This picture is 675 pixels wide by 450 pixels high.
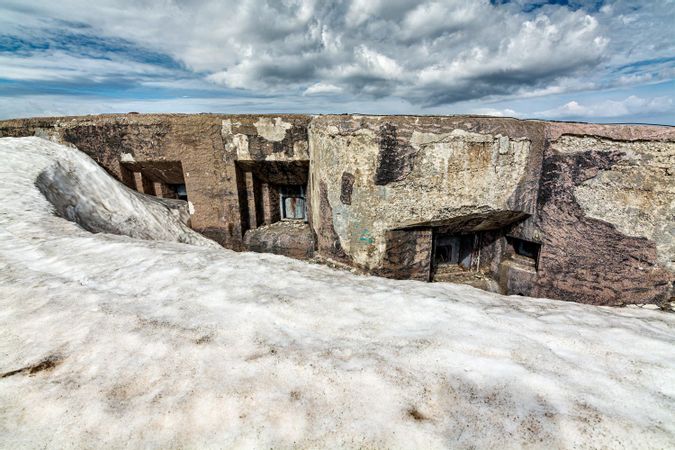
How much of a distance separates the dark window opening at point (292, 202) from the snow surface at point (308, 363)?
436 cm

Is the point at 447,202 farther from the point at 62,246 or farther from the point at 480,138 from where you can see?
the point at 62,246

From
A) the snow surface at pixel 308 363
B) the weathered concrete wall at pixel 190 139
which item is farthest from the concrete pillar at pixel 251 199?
the snow surface at pixel 308 363

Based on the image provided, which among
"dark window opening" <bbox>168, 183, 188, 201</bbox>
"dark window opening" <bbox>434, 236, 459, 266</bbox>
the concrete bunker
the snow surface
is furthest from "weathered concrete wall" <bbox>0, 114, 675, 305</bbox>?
the snow surface

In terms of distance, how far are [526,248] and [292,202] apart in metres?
4.07

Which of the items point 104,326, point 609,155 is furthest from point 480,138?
point 104,326

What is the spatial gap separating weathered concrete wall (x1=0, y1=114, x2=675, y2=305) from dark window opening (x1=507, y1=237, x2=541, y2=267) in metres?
0.11

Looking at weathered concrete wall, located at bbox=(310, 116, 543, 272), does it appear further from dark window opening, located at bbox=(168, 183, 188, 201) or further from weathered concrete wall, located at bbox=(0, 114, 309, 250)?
dark window opening, located at bbox=(168, 183, 188, 201)

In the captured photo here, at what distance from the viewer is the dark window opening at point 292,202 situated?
6.15 m

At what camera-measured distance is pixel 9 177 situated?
310 cm

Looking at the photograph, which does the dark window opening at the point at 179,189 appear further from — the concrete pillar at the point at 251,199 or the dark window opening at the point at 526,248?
the dark window opening at the point at 526,248

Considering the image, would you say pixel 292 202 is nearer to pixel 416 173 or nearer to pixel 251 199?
pixel 251 199

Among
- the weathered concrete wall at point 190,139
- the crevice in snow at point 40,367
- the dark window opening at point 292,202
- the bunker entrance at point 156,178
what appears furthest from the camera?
the dark window opening at point 292,202

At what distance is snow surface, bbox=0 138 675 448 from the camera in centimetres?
89

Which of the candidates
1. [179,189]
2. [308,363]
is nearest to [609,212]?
[308,363]
